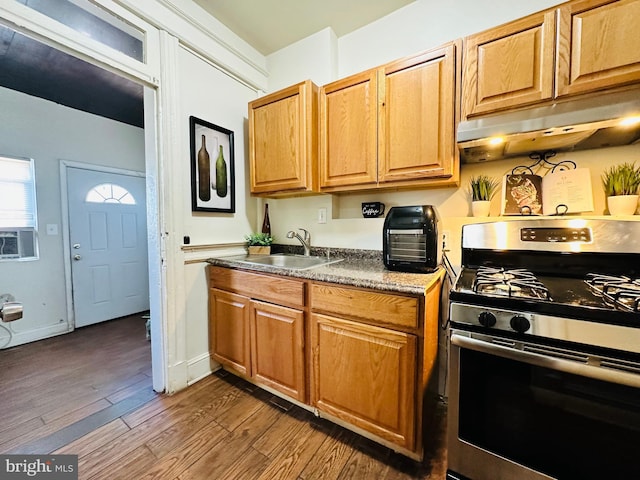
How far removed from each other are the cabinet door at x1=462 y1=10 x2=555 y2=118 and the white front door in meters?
3.81

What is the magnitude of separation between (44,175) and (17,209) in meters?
0.41

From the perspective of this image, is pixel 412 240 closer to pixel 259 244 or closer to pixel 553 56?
pixel 553 56

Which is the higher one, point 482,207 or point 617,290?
point 482,207

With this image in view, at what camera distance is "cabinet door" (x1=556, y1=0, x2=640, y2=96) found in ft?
3.34

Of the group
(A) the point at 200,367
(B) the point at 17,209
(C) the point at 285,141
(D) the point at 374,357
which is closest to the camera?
(D) the point at 374,357

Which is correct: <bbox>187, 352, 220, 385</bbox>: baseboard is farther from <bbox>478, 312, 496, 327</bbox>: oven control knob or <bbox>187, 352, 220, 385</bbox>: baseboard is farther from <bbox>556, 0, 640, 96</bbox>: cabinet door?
<bbox>556, 0, 640, 96</bbox>: cabinet door

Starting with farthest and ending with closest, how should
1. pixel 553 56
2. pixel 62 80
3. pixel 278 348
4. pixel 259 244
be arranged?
1. pixel 62 80
2. pixel 259 244
3. pixel 278 348
4. pixel 553 56

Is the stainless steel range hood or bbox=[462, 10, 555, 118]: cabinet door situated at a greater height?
bbox=[462, 10, 555, 118]: cabinet door

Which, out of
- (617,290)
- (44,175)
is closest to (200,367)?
(617,290)

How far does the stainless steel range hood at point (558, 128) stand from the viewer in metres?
1.00

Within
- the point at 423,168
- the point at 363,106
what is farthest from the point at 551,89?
the point at 363,106

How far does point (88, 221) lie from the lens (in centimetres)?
306

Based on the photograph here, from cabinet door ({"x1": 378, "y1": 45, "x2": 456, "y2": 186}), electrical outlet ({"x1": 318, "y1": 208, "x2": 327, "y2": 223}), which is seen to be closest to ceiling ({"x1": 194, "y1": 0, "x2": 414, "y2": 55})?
cabinet door ({"x1": 378, "y1": 45, "x2": 456, "y2": 186})

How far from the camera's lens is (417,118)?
4.73 feet
